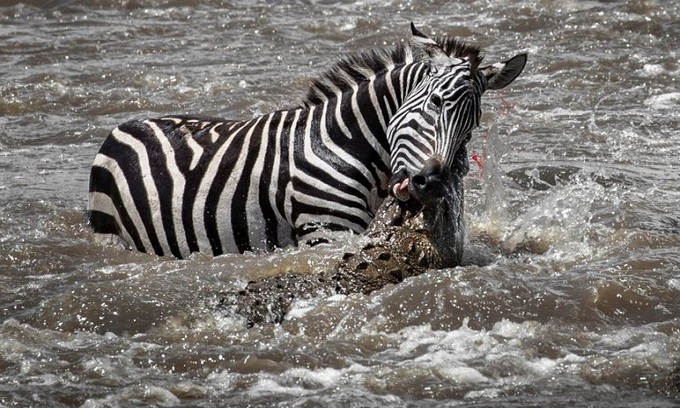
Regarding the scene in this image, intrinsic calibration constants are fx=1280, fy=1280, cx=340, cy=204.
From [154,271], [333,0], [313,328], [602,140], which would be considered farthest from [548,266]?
[333,0]

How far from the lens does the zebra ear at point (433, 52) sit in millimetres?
6887

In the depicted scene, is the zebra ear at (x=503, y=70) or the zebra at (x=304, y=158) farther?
the zebra ear at (x=503, y=70)

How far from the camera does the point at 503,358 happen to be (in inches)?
237

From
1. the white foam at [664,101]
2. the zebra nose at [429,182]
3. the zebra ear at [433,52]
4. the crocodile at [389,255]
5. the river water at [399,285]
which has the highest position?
the zebra ear at [433,52]

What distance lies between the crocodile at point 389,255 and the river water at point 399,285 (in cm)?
9

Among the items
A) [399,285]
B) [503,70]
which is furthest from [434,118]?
[399,285]

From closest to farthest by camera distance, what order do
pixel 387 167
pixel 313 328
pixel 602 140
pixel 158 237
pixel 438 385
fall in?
pixel 438 385
pixel 313 328
pixel 387 167
pixel 158 237
pixel 602 140

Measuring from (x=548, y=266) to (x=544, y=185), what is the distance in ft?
6.75

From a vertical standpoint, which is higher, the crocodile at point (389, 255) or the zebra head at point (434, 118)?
the zebra head at point (434, 118)

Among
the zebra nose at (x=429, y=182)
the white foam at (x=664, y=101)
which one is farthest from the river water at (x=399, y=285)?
the zebra nose at (x=429, y=182)

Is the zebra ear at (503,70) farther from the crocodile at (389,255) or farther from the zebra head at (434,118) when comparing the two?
the crocodile at (389,255)

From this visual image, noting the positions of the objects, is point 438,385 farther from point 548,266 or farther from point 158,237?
point 158,237

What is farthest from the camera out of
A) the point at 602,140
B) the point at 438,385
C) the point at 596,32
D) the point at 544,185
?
the point at 596,32

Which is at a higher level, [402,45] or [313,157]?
[402,45]
